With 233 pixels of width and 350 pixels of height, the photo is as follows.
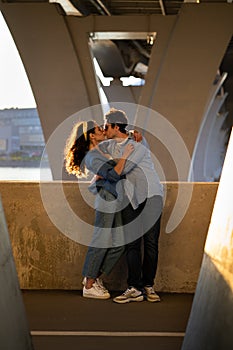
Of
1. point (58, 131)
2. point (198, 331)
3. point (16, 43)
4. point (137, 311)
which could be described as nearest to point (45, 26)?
point (16, 43)

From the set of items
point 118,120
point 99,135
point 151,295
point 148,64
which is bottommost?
point 151,295

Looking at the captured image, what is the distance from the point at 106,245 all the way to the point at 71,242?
0.63 m

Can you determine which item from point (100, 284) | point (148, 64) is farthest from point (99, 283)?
point (148, 64)

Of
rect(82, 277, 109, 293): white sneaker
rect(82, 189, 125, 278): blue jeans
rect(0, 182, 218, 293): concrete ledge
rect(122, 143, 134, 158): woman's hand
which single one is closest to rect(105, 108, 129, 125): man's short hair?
rect(122, 143, 134, 158): woman's hand

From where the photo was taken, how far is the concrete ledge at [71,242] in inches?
254

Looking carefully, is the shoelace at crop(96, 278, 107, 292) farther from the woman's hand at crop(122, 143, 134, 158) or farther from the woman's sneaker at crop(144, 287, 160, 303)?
the woman's hand at crop(122, 143, 134, 158)

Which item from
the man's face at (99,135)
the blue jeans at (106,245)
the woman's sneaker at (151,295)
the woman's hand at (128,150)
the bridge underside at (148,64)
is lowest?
the woman's sneaker at (151,295)

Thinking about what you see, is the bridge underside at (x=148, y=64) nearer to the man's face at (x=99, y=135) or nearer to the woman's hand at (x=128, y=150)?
the man's face at (x=99, y=135)

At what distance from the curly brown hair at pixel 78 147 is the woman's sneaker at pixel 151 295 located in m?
1.19

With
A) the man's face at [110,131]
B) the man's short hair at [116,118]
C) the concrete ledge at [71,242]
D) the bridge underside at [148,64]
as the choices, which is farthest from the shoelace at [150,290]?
the bridge underside at [148,64]

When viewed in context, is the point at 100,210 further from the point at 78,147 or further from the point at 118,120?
the point at 118,120

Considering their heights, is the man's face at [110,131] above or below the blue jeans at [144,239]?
above

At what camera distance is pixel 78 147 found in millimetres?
5980

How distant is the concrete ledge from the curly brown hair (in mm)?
488
